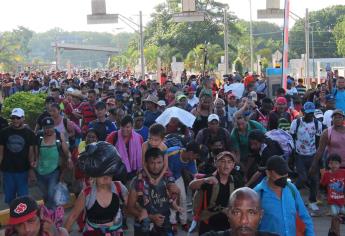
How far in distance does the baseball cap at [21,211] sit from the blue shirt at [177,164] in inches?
149

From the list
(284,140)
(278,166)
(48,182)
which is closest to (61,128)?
(48,182)

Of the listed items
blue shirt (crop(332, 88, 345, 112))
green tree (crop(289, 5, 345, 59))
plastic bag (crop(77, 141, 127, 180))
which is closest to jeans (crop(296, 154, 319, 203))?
blue shirt (crop(332, 88, 345, 112))

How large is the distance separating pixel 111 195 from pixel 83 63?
17657cm

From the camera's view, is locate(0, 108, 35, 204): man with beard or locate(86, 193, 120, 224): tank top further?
locate(0, 108, 35, 204): man with beard

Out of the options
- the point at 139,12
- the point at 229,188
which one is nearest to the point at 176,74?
the point at 139,12

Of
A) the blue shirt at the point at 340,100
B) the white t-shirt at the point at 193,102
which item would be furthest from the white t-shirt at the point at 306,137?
the white t-shirt at the point at 193,102

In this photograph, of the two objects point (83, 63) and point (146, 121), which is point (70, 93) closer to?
point (146, 121)

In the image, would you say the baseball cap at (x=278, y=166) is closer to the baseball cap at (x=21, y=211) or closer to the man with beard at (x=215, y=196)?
the man with beard at (x=215, y=196)

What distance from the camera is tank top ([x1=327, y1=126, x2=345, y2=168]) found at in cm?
870

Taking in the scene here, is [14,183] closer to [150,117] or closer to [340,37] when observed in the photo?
[150,117]

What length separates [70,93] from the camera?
14891 mm

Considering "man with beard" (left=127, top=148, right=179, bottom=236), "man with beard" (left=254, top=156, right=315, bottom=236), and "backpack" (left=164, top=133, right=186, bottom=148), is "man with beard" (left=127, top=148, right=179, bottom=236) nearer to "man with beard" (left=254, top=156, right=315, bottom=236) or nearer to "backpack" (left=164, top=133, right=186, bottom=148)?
"man with beard" (left=254, top=156, right=315, bottom=236)

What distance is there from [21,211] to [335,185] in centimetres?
512

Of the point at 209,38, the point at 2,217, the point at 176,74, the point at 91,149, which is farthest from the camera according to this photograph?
the point at 209,38
